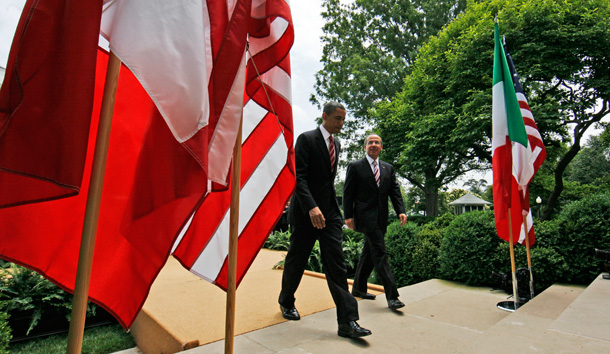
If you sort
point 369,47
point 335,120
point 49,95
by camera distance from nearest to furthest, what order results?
point 49,95 < point 335,120 < point 369,47

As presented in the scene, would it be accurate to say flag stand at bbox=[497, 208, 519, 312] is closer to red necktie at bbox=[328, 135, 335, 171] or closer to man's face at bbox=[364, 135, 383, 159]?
man's face at bbox=[364, 135, 383, 159]

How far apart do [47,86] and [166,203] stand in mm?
569

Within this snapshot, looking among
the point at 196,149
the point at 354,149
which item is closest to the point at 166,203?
the point at 196,149

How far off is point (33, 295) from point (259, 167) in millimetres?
3209

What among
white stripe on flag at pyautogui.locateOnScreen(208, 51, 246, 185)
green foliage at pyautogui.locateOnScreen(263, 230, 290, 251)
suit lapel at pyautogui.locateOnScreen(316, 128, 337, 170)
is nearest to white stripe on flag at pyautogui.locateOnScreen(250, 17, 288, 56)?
white stripe on flag at pyautogui.locateOnScreen(208, 51, 246, 185)

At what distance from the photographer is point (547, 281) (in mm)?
5215

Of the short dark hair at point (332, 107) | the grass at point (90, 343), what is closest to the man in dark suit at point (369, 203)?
Answer: the short dark hair at point (332, 107)

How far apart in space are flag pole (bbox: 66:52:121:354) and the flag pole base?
427cm

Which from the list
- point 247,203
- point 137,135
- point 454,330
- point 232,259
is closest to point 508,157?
point 454,330

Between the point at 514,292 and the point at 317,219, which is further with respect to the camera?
the point at 514,292

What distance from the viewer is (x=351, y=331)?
8.82 ft

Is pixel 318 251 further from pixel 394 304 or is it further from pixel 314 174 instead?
pixel 314 174

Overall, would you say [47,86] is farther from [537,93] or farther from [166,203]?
[537,93]

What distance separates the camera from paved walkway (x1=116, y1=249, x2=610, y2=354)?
2.40 m
